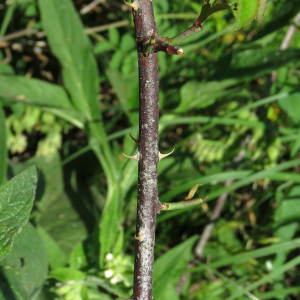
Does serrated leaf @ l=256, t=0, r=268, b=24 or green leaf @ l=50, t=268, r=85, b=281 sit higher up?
serrated leaf @ l=256, t=0, r=268, b=24

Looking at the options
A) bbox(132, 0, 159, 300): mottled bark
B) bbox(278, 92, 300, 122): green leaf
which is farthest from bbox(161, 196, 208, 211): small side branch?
bbox(278, 92, 300, 122): green leaf

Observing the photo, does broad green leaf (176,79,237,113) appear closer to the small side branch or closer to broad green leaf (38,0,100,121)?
broad green leaf (38,0,100,121)

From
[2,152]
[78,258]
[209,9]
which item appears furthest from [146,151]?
[2,152]

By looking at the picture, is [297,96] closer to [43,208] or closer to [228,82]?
[228,82]

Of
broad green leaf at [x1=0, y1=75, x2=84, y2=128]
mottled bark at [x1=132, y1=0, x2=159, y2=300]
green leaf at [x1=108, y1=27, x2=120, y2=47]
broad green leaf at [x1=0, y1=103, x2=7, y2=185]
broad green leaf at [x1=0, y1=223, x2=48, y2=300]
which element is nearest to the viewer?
mottled bark at [x1=132, y1=0, x2=159, y2=300]

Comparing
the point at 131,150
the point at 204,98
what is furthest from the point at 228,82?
the point at 131,150

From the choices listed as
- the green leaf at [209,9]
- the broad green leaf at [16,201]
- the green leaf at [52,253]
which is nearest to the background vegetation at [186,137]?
the green leaf at [52,253]
